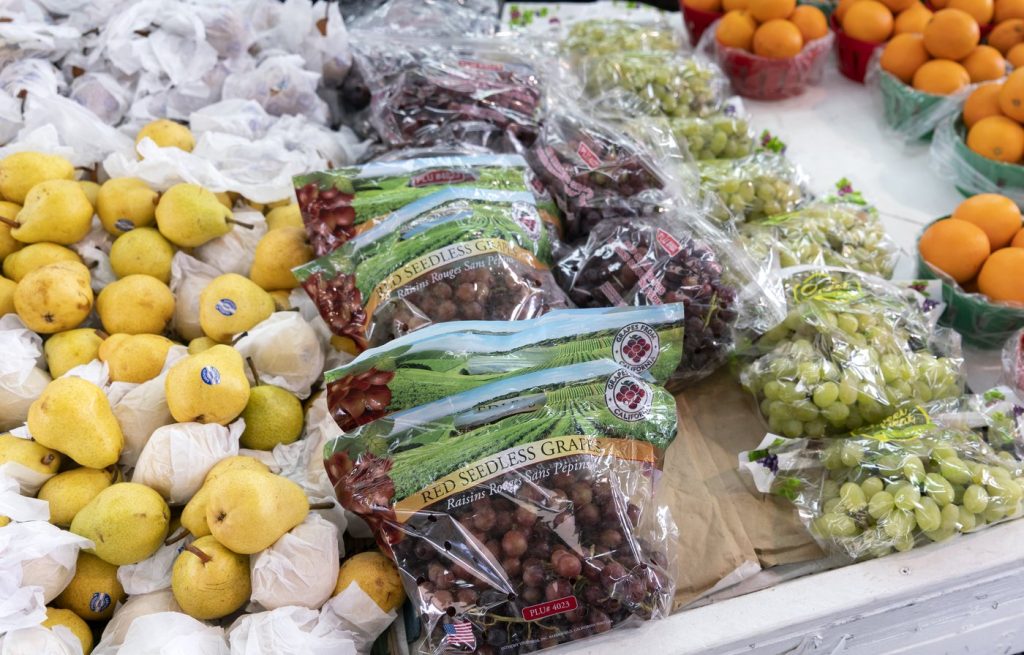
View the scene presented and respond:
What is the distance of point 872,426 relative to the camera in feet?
4.31

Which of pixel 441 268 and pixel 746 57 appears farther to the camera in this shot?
pixel 746 57

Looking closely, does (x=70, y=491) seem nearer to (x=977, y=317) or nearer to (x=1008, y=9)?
(x=977, y=317)

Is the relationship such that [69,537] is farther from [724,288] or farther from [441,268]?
[724,288]

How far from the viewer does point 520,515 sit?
1037 mm

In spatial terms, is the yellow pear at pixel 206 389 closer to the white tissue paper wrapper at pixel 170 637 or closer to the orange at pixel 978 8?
the white tissue paper wrapper at pixel 170 637

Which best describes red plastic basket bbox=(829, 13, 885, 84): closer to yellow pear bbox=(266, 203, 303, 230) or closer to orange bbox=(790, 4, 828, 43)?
orange bbox=(790, 4, 828, 43)

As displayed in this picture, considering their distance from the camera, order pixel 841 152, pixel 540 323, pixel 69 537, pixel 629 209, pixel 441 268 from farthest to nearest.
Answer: pixel 841 152, pixel 629 209, pixel 441 268, pixel 540 323, pixel 69 537

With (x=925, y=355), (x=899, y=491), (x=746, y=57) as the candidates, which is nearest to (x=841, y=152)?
(x=746, y=57)

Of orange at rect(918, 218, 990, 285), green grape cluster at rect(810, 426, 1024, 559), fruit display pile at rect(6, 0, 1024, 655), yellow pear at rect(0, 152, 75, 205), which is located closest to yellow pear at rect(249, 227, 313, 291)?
fruit display pile at rect(6, 0, 1024, 655)

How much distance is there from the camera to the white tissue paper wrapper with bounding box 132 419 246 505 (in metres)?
1.18

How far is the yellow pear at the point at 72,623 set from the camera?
108 centimetres

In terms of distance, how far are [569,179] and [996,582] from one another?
103 centimetres

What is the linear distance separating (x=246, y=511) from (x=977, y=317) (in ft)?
4.60

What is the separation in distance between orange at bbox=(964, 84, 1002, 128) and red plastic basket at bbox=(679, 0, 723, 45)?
0.78 metres
